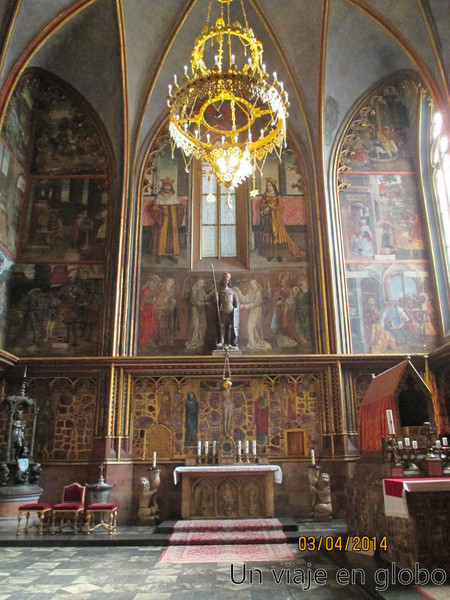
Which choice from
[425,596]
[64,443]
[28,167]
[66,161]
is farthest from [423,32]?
[64,443]

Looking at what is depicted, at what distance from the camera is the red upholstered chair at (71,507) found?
33.6ft

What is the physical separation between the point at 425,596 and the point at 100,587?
12.9 feet

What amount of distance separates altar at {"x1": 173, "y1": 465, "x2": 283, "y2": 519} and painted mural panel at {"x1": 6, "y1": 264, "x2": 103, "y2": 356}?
4675mm

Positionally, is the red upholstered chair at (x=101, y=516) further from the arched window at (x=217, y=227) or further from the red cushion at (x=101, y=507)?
the arched window at (x=217, y=227)

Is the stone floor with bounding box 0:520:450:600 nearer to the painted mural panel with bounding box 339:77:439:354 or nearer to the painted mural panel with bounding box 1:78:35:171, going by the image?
the painted mural panel with bounding box 339:77:439:354

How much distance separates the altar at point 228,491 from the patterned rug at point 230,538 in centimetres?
139

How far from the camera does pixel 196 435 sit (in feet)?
42.4

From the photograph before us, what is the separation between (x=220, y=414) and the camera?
42.9ft

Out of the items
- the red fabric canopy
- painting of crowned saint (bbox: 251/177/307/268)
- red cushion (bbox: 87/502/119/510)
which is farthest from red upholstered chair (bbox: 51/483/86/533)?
painting of crowned saint (bbox: 251/177/307/268)

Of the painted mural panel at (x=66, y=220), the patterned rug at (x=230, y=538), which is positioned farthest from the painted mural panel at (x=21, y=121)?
the patterned rug at (x=230, y=538)

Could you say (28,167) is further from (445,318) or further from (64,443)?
(445,318)

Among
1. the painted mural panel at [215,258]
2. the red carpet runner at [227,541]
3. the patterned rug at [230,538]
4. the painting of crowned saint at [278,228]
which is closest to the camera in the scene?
the red carpet runner at [227,541]

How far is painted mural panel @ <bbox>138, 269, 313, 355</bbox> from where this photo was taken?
13969 millimetres

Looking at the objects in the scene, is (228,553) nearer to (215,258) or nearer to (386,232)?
(215,258)
